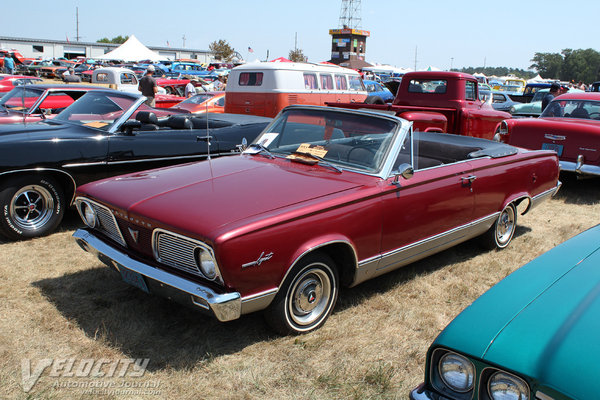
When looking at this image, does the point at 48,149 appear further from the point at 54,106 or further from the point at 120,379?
the point at 54,106

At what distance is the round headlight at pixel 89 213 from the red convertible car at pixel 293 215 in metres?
0.01

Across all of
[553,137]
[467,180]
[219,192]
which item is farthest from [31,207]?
[553,137]

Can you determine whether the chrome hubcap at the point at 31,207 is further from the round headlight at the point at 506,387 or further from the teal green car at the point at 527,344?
the round headlight at the point at 506,387

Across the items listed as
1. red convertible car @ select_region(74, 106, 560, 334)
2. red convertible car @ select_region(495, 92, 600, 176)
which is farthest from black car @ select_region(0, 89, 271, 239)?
red convertible car @ select_region(495, 92, 600, 176)

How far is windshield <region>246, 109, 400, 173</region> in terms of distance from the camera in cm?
385

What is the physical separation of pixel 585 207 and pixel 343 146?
4.83m

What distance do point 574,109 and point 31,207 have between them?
807 centimetres

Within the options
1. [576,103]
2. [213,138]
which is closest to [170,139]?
[213,138]

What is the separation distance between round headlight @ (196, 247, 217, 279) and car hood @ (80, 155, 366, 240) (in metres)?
0.13

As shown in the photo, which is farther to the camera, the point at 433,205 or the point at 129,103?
the point at 129,103

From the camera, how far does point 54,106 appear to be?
8148 millimetres

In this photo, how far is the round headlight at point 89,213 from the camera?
3.66 meters

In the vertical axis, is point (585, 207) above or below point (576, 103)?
below

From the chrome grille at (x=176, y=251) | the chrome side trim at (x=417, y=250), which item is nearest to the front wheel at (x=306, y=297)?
the chrome side trim at (x=417, y=250)
